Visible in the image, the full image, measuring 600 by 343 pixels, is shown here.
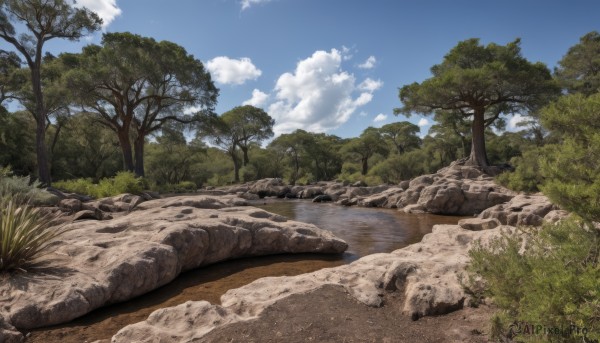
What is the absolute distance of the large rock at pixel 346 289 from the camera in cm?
405

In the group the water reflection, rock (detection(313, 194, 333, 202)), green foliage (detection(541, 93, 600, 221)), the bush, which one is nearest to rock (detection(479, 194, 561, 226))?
the water reflection

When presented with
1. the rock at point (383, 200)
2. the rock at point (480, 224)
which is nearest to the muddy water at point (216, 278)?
the rock at point (480, 224)

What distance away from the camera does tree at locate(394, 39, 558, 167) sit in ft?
80.2

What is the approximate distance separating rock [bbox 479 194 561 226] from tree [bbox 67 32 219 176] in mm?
25322

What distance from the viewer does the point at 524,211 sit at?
504 inches

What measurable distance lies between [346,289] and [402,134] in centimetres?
6279

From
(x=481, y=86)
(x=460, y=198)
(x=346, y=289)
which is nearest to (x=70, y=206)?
(x=346, y=289)

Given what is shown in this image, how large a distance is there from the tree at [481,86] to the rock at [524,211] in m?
12.9

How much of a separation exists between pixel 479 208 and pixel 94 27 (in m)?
25.0

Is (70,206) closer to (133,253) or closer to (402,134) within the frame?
(133,253)

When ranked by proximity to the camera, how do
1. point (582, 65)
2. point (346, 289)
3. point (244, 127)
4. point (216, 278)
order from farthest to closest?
point (244, 127) → point (582, 65) → point (216, 278) → point (346, 289)

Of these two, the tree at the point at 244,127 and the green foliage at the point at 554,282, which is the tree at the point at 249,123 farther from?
the green foliage at the point at 554,282

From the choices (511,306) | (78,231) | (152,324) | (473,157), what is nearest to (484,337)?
(511,306)

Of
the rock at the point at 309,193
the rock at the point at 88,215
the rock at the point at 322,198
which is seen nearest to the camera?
the rock at the point at 88,215
